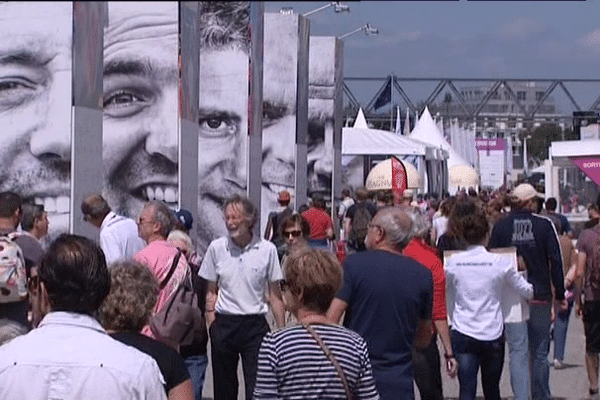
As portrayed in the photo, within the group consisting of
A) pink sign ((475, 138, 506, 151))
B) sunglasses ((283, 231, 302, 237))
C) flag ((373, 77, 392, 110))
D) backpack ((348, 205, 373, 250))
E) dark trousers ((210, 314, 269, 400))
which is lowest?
dark trousers ((210, 314, 269, 400))

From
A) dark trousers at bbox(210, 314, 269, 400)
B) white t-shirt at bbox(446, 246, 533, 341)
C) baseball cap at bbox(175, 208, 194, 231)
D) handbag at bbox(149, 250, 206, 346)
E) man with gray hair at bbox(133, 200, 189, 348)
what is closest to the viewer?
handbag at bbox(149, 250, 206, 346)

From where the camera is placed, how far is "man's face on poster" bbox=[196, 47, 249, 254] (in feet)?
63.7

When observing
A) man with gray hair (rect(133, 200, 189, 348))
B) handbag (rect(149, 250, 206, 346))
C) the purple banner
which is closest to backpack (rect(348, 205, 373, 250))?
man with gray hair (rect(133, 200, 189, 348))

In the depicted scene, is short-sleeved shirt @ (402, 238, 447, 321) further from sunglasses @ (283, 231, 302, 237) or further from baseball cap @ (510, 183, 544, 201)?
sunglasses @ (283, 231, 302, 237)

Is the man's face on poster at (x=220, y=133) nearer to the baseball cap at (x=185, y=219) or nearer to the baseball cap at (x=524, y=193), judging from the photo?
the baseball cap at (x=185, y=219)

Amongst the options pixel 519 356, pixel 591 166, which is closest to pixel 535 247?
pixel 519 356

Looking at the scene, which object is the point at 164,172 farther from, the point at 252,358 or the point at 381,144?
the point at 381,144

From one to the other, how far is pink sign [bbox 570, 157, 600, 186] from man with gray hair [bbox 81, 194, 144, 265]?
10.2 m

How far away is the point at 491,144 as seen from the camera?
5578 cm

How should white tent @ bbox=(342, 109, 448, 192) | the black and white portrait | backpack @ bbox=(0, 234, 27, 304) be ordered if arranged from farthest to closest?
1. white tent @ bbox=(342, 109, 448, 192)
2. the black and white portrait
3. backpack @ bbox=(0, 234, 27, 304)

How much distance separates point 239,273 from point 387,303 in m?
2.50

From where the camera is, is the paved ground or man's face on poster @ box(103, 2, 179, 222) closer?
the paved ground

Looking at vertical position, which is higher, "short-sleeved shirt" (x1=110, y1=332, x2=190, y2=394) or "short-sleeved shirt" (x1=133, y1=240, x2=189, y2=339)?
"short-sleeved shirt" (x1=133, y1=240, x2=189, y2=339)

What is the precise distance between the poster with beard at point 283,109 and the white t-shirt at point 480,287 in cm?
1521
